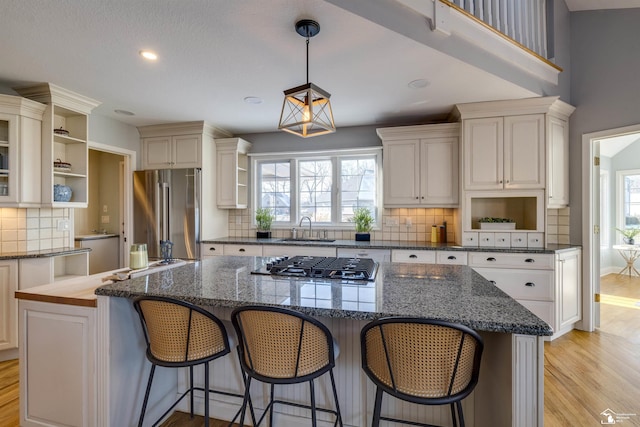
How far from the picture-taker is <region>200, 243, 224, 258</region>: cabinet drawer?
3.86 m

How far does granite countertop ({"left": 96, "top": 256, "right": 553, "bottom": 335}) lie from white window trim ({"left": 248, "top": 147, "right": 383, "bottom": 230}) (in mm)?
2159

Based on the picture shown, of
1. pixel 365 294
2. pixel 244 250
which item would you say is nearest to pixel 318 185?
pixel 244 250

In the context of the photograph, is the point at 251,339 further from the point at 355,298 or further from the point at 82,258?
the point at 82,258

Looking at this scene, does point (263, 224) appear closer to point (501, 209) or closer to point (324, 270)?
point (324, 270)

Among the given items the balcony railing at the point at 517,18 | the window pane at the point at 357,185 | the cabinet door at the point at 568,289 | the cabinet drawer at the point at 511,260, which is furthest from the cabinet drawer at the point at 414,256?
the balcony railing at the point at 517,18

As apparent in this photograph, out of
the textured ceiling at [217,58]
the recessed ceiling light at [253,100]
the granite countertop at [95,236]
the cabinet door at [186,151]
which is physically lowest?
the granite countertop at [95,236]

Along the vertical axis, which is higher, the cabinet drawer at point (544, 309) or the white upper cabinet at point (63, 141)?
the white upper cabinet at point (63, 141)

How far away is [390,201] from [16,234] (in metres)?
3.83

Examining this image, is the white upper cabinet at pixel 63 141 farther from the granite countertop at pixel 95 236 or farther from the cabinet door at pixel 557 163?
the cabinet door at pixel 557 163

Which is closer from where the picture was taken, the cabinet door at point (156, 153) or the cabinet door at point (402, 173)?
the cabinet door at point (402, 173)

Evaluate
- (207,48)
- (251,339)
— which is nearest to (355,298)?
(251,339)

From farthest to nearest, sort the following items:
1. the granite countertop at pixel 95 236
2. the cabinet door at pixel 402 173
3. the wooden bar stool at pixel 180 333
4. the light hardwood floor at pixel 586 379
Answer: the granite countertop at pixel 95 236 < the cabinet door at pixel 402 173 < the light hardwood floor at pixel 586 379 < the wooden bar stool at pixel 180 333

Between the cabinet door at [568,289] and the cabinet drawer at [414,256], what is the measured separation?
3.84ft

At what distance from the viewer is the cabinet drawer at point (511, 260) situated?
2.91 m
